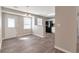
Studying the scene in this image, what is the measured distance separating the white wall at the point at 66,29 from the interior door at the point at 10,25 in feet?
12.1

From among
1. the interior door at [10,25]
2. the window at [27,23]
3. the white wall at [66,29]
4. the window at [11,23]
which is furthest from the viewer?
the window at [27,23]

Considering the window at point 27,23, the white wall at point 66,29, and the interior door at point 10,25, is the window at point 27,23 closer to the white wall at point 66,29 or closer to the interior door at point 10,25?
the interior door at point 10,25

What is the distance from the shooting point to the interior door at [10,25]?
18.1ft

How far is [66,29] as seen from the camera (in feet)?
10.2

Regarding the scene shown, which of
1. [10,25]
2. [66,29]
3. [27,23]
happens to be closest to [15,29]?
[10,25]

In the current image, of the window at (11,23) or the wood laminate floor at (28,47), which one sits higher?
the window at (11,23)

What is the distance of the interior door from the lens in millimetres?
5531

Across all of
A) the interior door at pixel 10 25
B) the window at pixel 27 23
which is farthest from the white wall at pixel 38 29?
the interior door at pixel 10 25

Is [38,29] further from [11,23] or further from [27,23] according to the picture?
[11,23]
